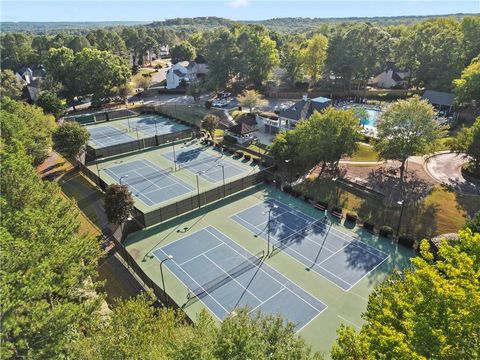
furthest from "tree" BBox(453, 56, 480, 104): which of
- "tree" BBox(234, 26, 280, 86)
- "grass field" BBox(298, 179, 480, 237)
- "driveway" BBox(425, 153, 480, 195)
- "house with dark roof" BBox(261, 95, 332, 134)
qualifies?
"tree" BBox(234, 26, 280, 86)

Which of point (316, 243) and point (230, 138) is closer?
point (316, 243)

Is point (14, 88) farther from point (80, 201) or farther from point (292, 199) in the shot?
point (292, 199)

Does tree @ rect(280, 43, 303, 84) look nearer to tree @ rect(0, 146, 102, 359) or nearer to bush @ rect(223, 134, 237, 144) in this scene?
bush @ rect(223, 134, 237, 144)

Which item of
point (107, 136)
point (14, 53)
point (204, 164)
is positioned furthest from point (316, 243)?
point (14, 53)

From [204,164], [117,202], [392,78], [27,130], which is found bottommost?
[204,164]

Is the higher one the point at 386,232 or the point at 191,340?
the point at 191,340

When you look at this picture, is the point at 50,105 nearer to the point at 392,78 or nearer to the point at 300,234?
the point at 300,234

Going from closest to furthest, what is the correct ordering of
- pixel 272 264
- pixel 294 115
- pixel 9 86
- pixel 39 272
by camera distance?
pixel 39 272 < pixel 272 264 < pixel 294 115 < pixel 9 86
